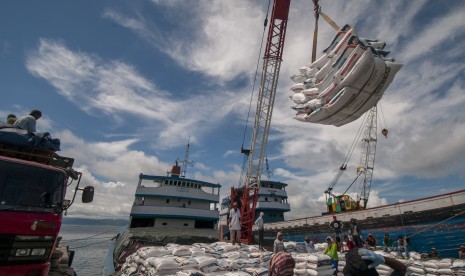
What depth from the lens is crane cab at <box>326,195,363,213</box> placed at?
29.8 meters

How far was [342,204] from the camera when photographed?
30203 millimetres

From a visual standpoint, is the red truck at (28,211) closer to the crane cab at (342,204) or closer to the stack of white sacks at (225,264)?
the stack of white sacks at (225,264)

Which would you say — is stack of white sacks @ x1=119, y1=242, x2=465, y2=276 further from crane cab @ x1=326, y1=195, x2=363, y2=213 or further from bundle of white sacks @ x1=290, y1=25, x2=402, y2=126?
crane cab @ x1=326, y1=195, x2=363, y2=213

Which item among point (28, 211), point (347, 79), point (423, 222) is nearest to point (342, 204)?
point (423, 222)

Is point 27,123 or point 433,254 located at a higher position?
point 27,123

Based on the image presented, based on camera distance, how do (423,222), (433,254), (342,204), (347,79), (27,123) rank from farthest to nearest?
(342,204) < (423,222) < (433,254) < (347,79) < (27,123)

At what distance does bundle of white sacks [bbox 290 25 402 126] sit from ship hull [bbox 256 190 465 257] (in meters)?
8.53

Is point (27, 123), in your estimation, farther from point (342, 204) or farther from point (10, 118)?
point (342, 204)

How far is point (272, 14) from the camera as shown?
69.3 ft

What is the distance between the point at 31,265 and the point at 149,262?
4500mm

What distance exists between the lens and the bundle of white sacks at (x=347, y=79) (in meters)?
8.72

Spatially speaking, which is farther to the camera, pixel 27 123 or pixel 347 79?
pixel 347 79

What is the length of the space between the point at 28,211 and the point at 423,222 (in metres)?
21.7

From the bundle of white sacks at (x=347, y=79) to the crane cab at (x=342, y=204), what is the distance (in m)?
22.3
